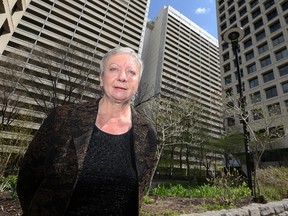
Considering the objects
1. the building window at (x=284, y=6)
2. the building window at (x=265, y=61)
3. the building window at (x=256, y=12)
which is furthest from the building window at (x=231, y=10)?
the building window at (x=265, y=61)

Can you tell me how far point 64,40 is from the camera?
3522 centimetres

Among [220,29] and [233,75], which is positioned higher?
[220,29]

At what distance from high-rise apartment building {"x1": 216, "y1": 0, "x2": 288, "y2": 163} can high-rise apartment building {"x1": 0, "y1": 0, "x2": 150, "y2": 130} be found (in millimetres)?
20153

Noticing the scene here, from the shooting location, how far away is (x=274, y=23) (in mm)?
35938

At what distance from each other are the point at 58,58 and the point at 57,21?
85.3 feet

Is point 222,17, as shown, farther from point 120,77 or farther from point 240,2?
point 120,77

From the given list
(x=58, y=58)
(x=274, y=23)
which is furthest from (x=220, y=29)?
(x=58, y=58)

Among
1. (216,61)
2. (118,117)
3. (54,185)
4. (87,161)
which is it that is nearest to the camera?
(54,185)

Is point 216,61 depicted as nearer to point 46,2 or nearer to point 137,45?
point 137,45

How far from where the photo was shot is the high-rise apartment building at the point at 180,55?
5866cm

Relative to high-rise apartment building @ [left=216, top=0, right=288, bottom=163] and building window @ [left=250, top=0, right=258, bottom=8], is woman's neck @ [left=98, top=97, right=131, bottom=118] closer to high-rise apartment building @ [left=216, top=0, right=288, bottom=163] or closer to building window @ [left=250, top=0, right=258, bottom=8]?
high-rise apartment building @ [left=216, top=0, right=288, bottom=163]

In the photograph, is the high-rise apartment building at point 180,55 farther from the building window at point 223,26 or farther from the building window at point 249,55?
the building window at point 249,55

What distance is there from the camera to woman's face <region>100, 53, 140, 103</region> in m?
1.69

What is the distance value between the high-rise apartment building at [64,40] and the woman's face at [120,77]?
16450 millimetres
